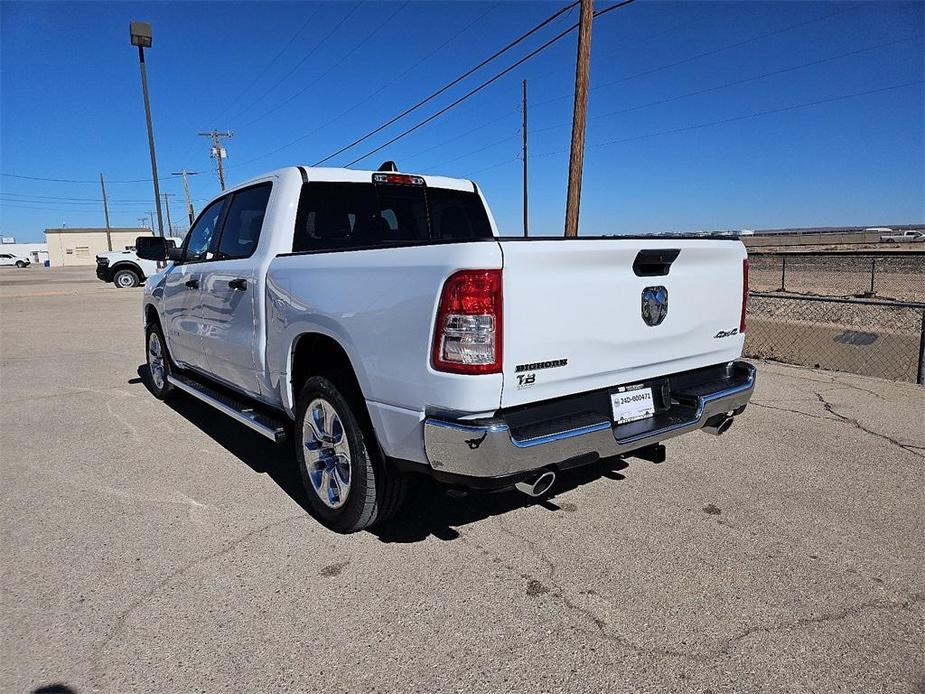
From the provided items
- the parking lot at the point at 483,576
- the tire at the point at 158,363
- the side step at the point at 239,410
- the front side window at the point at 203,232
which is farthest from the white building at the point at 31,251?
the parking lot at the point at 483,576

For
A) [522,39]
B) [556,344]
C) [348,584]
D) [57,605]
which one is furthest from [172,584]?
[522,39]

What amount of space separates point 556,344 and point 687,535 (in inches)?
57.3

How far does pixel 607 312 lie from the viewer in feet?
9.29

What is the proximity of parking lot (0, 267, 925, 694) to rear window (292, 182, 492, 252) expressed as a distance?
168 centimetres

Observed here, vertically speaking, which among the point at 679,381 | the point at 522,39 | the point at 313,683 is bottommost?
the point at 313,683

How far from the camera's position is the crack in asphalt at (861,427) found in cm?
455

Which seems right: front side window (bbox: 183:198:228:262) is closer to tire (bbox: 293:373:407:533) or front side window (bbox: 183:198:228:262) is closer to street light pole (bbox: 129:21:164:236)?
tire (bbox: 293:373:407:533)

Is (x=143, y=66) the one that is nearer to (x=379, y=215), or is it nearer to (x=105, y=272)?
(x=105, y=272)

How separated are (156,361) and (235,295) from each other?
9.62ft

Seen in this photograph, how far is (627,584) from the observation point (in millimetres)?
2822

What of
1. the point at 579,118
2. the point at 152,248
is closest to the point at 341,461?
the point at 152,248

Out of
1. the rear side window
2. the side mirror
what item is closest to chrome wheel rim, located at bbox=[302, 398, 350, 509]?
the rear side window

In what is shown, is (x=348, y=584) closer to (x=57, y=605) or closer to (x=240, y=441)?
(x=57, y=605)

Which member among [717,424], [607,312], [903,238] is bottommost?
[717,424]
